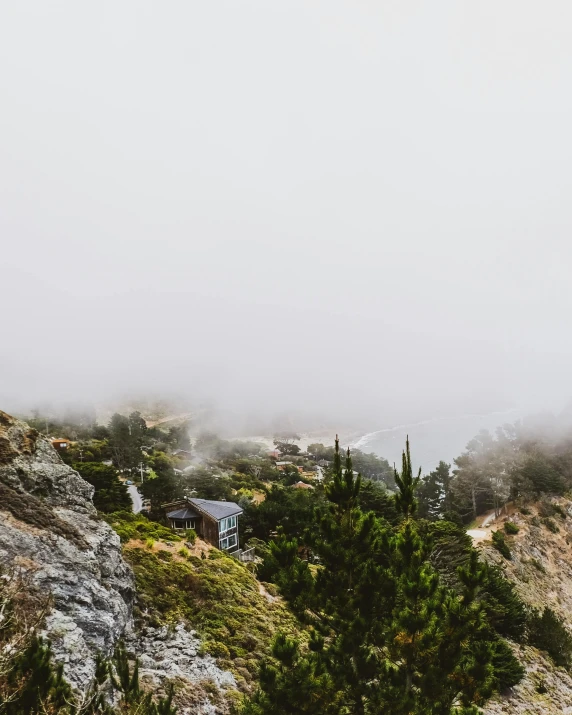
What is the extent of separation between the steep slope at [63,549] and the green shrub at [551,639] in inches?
1202

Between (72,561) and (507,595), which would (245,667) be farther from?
(507,595)

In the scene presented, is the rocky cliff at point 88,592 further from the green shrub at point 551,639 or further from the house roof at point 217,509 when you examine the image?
the green shrub at point 551,639

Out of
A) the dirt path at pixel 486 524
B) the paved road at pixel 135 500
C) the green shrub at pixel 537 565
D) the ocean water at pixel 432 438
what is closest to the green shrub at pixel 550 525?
the dirt path at pixel 486 524

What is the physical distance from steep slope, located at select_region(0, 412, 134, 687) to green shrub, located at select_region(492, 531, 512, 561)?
38339 mm

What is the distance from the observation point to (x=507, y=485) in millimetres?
53469

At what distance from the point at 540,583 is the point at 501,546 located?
5234 millimetres

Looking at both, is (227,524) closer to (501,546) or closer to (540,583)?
(501,546)

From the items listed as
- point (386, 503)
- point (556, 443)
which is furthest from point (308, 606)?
point (556, 443)

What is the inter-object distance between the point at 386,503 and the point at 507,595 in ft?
40.7

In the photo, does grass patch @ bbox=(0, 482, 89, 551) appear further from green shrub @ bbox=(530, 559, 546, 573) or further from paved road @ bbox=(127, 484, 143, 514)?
green shrub @ bbox=(530, 559, 546, 573)

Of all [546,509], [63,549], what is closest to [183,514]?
[63,549]

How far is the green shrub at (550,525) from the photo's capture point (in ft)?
161

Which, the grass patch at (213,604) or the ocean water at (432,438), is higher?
the grass patch at (213,604)

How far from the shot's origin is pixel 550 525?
49406 mm
